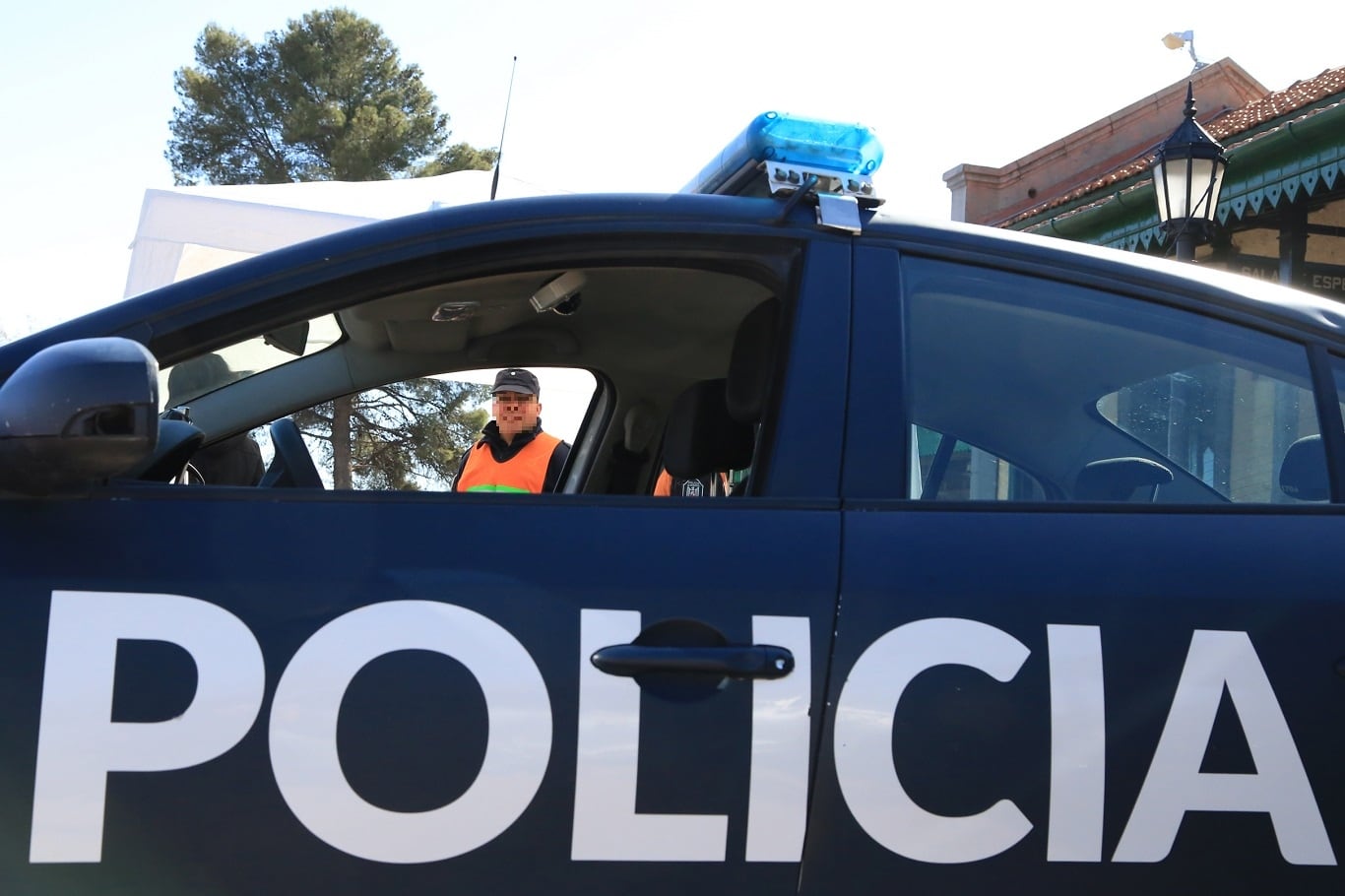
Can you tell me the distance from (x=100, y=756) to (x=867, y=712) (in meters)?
0.91

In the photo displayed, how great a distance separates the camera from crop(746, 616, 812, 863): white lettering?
65.6 inches

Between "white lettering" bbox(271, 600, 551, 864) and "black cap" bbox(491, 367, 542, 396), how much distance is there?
1546 mm

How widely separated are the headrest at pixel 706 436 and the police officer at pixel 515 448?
95cm

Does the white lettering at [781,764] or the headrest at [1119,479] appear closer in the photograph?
the white lettering at [781,764]

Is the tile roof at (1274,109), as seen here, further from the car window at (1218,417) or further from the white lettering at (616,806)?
the white lettering at (616,806)

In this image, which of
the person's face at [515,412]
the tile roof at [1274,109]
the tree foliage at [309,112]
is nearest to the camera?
the person's face at [515,412]

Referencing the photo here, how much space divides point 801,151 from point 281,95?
30.1 meters

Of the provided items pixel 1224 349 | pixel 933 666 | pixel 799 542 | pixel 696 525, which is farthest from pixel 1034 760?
pixel 1224 349

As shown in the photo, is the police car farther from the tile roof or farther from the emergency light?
the tile roof

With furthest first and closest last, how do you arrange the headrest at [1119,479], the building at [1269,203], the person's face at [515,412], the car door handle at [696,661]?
1. the building at [1269,203]
2. the person's face at [515,412]
3. the headrest at [1119,479]
4. the car door handle at [696,661]

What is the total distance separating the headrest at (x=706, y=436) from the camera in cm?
236

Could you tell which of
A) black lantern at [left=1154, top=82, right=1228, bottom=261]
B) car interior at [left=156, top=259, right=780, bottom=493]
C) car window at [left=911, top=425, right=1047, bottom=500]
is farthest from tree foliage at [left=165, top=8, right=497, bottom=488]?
car window at [left=911, top=425, right=1047, bottom=500]

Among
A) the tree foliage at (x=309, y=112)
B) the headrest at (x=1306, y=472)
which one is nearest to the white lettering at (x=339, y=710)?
the headrest at (x=1306, y=472)

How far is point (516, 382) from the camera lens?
3516 mm
